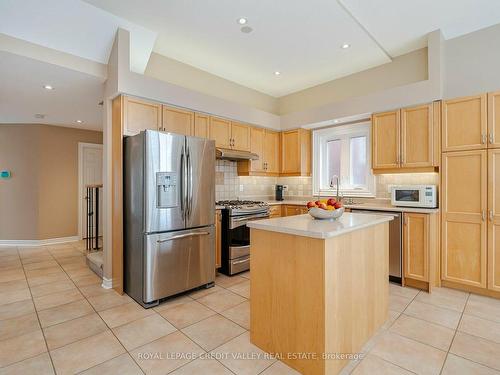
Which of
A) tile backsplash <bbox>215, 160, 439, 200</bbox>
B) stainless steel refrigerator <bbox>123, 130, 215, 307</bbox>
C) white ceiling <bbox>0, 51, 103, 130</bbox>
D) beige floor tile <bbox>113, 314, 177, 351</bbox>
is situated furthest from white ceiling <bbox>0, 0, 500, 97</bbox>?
beige floor tile <bbox>113, 314, 177, 351</bbox>

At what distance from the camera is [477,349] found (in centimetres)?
202

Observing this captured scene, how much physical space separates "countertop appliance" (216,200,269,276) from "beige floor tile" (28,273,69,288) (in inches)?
85.7

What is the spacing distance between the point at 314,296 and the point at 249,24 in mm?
2980

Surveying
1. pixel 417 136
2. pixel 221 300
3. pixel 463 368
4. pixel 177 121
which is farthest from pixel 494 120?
pixel 177 121

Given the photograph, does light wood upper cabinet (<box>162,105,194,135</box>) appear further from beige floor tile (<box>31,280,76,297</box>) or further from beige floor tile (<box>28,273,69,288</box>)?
beige floor tile (<box>28,273,69,288</box>)

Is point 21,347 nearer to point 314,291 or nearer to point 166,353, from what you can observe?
point 166,353

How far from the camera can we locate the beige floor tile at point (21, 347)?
76.6 inches

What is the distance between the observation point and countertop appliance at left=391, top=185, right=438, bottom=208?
3234mm

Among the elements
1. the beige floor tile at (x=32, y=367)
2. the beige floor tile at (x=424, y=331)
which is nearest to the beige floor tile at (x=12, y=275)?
the beige floor tile at (x=32, y=367)

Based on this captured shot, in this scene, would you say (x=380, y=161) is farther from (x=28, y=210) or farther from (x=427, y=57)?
(x=28, y=210)

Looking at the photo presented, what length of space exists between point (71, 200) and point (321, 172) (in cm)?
558

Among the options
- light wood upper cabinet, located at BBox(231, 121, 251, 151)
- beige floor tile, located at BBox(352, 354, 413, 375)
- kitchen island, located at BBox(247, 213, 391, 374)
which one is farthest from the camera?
light wood upper cabinet, located at BBox(231, 121, 251, 151)

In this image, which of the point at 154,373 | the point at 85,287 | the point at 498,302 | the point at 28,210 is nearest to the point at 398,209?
the point at 498,302

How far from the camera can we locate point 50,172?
19.1 ft
